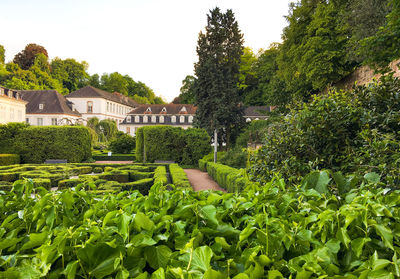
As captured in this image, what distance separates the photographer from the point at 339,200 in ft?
4.94

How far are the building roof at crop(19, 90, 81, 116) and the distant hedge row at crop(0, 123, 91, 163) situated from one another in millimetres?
28581

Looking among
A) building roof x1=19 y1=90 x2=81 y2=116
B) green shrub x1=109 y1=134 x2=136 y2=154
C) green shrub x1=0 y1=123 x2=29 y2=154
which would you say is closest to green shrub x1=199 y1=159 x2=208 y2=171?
green shrub x1=109 y1=134 x2=136 y2=154

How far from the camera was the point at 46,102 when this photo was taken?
45.2m

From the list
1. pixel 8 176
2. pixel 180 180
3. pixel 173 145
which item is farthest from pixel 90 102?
pixel 180 180

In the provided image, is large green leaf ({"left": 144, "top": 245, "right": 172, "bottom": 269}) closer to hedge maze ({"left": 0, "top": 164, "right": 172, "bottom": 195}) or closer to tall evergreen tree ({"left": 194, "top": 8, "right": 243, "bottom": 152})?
hedge maze ({"left": 0, "top": 164, "right": 172, "bottom": 195})

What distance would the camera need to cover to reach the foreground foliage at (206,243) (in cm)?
90

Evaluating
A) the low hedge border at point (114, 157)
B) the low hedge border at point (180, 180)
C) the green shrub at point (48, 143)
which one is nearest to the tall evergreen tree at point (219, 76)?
the low hedge border at point (114, 157)

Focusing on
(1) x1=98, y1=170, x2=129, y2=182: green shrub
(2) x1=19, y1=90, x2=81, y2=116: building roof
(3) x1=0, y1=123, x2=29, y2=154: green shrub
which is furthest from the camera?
(2) x1=19, y1=90, x2=81, y2=116: building roof

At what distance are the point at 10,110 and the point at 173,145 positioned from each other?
88.2 ft

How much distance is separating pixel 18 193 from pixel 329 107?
3952mm

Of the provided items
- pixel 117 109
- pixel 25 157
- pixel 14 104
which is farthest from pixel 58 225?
pixel 117 109

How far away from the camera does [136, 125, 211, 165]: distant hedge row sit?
20047 mm

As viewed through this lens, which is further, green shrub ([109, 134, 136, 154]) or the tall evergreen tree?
green shrub ([109, 134, 136, 154])

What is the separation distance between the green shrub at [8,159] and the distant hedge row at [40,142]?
72 cm
